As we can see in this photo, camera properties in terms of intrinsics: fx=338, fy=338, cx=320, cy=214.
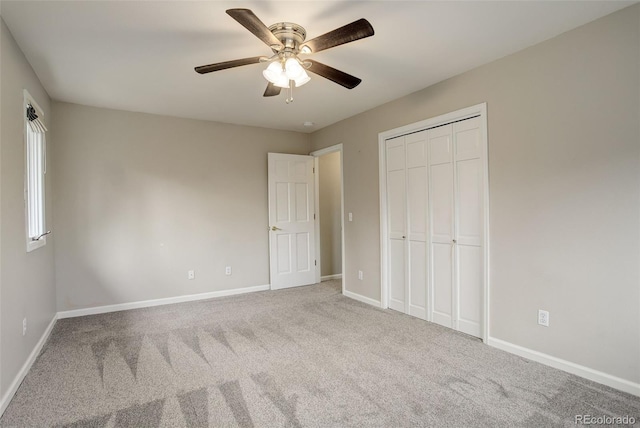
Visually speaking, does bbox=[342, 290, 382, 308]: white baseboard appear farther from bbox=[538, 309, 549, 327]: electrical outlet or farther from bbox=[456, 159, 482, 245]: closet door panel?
bbox=[538, 309, 549, 327]: electrical outlet

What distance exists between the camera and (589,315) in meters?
2.35

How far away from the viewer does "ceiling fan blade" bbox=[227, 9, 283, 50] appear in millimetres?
1684

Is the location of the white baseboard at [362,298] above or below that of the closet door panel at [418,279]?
below

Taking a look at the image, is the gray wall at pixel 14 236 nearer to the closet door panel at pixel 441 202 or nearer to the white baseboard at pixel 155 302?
the white baseboard at pixel 155 302

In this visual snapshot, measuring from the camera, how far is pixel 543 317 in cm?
259

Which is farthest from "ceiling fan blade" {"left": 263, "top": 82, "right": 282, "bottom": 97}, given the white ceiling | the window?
the window

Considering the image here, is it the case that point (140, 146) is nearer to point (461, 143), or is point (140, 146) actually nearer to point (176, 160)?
point (176, 160)

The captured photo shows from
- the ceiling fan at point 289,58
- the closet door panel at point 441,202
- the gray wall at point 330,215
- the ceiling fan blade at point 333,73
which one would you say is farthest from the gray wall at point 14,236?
the gray wall at point 330,215

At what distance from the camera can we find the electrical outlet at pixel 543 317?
8.43 ft

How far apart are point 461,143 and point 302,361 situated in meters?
2.41

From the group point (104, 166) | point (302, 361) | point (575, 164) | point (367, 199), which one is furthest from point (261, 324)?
point (575, 164)

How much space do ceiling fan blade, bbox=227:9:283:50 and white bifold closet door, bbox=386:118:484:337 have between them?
6.58 ft

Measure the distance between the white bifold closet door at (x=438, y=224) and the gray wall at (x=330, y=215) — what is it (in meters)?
1.90

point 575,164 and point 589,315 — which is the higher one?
point 575,164
